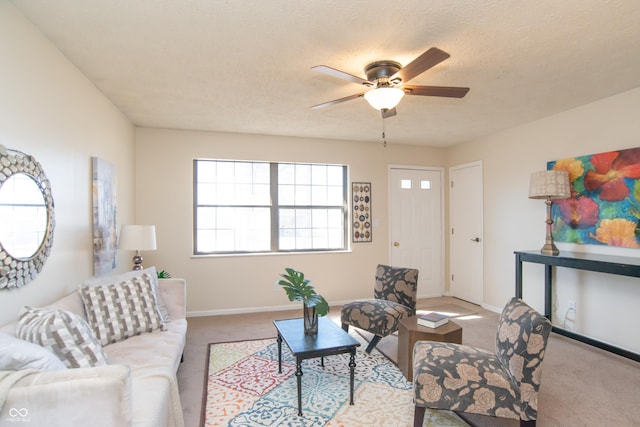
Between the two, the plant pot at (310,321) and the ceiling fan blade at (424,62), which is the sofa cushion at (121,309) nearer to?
the plant pot at (310,321)

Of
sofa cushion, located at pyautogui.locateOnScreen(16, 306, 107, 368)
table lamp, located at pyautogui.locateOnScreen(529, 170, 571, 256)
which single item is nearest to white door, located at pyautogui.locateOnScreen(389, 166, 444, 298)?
table lamp, located at pyautogui.locateOnScreen(529, 170, 571, 256)

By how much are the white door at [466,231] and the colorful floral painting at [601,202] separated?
1.22 m

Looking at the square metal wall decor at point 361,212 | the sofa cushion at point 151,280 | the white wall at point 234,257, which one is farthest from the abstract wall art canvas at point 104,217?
the square metal wall decor at point 361,212

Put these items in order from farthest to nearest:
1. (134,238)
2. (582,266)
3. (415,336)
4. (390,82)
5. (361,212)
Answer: (361,212) → (134,238) → (582,266) → (415,336) → (390,82)

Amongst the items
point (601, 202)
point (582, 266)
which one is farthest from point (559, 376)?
point (601, 202)

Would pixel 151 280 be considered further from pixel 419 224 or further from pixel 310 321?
pixel 419 224

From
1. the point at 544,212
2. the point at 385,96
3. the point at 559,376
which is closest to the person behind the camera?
the point at 385,96

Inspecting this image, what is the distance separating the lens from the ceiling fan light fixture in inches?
90.0

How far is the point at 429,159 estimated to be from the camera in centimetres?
557

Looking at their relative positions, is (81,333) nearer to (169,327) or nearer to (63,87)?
(169,327)

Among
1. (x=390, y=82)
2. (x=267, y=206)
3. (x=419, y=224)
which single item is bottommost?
(x=419, y=224)

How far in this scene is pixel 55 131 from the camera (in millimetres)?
2318

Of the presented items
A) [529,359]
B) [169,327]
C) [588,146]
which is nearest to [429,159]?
[588,146]

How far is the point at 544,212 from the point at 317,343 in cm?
320
